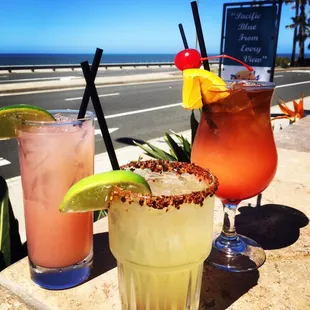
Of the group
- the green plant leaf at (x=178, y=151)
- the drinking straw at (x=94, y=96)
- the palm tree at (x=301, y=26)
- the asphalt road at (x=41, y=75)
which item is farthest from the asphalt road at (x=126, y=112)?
the palm tree at (x=301, y=26)

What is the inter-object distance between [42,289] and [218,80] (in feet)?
2.74

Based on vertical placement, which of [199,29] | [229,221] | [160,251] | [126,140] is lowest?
[126,140]

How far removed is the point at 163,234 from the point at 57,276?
16.0 inches

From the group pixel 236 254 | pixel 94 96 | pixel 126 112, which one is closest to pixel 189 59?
pixel 94 96

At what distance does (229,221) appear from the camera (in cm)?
136

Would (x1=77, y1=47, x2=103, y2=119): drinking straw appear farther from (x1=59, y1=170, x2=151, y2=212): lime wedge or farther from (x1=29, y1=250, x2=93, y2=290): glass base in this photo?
(x1=29, y1=250, x2=93, y2=290): glass base

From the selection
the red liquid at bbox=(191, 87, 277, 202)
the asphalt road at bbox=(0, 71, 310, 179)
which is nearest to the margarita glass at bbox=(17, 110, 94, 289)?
the red liquid at bbox=(191, 87, 277, 202)

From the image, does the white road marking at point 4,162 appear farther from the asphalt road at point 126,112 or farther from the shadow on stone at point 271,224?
the shadow on stone at point 271,224

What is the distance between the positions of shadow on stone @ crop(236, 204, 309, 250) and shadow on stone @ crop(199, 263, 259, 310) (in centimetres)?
24

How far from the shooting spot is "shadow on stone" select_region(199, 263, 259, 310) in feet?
3.39

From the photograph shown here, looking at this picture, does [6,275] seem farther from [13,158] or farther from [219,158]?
[13,158]

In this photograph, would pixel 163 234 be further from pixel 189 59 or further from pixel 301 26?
pixel 301 26

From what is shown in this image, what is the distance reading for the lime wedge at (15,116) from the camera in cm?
102

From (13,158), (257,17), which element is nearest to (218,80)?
(13,158)
